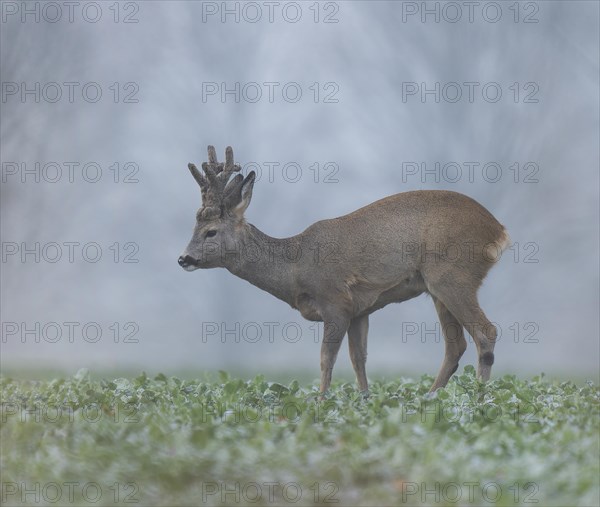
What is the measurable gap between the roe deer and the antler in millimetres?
11

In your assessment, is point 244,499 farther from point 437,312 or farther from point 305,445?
point 437,312

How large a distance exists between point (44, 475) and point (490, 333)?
6362 millimetres

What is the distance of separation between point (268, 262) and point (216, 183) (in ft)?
3.60

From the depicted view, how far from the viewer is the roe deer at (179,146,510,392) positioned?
10.9m

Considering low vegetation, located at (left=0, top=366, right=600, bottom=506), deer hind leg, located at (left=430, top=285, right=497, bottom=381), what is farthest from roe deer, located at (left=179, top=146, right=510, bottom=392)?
low vegetation, located at (left=0, top=366, right=600, bottom=506)

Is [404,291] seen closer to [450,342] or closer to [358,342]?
[450,342]

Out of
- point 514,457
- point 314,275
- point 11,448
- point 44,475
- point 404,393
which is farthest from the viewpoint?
Result: point 314,275

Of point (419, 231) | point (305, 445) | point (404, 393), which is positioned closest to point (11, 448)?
point (305, 445)

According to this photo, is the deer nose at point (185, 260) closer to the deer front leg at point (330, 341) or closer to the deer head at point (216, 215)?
the deer head at point (216, 215)

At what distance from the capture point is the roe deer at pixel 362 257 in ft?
35.6

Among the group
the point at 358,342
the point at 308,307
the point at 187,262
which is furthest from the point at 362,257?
the point at 187,262

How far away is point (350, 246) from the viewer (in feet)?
36.7

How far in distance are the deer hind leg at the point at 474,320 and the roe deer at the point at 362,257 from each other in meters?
0.01

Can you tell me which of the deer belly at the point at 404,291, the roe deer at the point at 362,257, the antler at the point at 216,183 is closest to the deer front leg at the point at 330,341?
the roe deer at the point at 362,257
